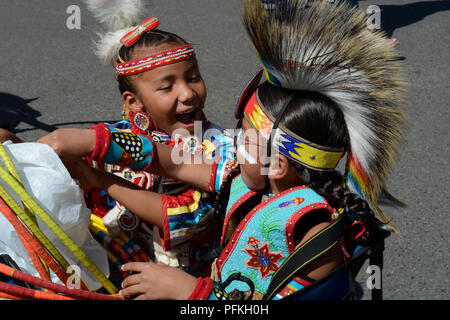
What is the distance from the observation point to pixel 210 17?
704cm

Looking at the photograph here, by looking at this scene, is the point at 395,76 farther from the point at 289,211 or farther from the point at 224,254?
the point at 224,254

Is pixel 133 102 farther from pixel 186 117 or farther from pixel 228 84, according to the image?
pixel 228 84

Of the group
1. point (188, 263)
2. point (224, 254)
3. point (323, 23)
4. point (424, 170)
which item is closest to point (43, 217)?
point (224, 254)

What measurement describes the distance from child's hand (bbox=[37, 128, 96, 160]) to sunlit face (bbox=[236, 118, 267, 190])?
43cm

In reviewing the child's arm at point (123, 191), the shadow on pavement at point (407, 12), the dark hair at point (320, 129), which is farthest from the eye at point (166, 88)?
the shadow on pavement at point (407, 12)

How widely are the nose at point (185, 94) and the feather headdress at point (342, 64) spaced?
0.49 meters

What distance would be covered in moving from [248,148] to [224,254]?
0.36 meters

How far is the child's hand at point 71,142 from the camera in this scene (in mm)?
1375

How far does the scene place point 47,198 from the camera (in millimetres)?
1288

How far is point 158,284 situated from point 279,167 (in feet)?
1.55

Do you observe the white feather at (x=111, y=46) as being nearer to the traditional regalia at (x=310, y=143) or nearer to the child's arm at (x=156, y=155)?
the child's arm at (x=156, y=155)

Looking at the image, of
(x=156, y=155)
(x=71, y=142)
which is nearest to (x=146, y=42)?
(x=156, y=155)

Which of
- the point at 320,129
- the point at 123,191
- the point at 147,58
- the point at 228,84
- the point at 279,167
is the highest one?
the point at 147,58

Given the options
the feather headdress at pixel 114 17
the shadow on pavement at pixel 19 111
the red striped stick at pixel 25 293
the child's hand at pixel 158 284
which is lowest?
the shadow on pavement at pixel 19 111
